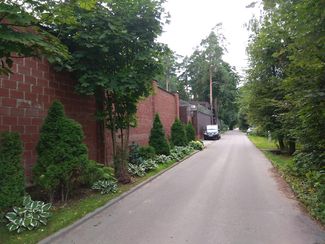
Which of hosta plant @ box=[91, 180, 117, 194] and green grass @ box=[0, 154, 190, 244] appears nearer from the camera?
green grass @ box=[0, 154, 190, 244]

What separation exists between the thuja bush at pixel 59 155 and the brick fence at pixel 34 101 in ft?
2.30

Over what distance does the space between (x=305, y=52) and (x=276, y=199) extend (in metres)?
3.86

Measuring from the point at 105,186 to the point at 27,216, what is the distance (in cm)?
349

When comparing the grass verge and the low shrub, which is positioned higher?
the low shrub

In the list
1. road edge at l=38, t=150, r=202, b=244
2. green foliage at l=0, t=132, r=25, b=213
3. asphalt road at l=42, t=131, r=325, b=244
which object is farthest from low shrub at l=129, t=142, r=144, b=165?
green foliage at l=0, t=132, r=25, b=213

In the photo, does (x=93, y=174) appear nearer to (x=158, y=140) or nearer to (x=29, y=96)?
(x=29, y=96)

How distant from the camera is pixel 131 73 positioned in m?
10.5

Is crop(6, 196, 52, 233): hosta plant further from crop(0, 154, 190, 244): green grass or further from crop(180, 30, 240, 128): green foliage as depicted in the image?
crop(180, 30, 240, 128): green foliage

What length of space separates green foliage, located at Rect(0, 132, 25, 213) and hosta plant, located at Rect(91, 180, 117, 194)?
3.16 m

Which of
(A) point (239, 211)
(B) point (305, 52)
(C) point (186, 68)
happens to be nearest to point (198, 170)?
(A) point (239, 211)

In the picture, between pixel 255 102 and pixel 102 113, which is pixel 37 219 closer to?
pixel 102 113

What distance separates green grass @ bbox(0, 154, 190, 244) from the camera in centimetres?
590

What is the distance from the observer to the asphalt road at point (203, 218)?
6.02 m

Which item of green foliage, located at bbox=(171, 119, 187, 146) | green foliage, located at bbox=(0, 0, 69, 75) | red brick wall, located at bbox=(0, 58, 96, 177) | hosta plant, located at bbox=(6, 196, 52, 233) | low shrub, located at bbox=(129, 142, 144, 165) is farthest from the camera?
green foliage, located at bbox=(171, 119, 187, 146)
